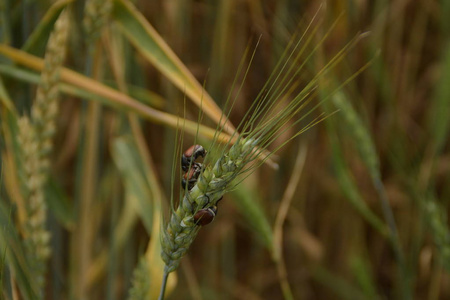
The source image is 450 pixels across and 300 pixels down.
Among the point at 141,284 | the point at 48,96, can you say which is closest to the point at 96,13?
the point at 48,96

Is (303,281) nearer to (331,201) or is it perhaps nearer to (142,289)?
(331,201)

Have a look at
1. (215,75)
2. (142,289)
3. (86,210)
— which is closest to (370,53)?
(215,75)

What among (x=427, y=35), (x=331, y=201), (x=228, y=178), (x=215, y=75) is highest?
(x=228, y=178)

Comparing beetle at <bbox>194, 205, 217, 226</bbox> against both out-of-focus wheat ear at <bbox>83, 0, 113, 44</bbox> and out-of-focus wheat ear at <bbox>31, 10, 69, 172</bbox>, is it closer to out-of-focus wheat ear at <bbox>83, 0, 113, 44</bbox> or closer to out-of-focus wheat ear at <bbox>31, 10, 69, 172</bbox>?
out-of-focus wheat ear at <bbox>31, 10, 69, 172</bbox>

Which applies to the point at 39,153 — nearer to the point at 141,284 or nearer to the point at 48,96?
the point at 48,96

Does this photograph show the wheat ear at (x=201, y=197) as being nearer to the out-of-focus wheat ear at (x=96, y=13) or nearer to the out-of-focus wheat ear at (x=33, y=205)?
the out-of-focus wheat ear at (x=33, y=205)

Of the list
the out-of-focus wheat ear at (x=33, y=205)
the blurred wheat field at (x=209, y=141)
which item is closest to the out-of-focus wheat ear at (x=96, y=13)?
the blurred wheat field at (x=209, y=141)
